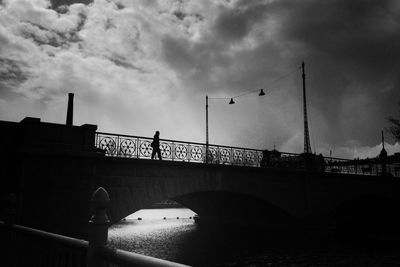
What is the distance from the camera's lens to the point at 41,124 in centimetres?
1270

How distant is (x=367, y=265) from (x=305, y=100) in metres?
12.1

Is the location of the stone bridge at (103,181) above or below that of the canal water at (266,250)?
above

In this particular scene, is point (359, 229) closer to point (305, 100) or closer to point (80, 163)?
point (305, 100)

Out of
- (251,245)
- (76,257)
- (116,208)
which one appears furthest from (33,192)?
(251,245)

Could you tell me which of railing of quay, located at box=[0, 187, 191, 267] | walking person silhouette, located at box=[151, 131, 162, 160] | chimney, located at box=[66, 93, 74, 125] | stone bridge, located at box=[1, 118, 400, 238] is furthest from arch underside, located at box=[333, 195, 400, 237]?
railing of quay, located at box=[0, 187, 191, 267]

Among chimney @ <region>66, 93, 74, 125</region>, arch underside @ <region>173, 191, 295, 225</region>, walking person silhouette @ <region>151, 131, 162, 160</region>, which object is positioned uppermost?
chimney @ <region>66, 93, 74, 125</region>

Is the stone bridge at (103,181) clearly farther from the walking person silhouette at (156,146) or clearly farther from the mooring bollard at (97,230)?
the mooring bollard at (97,230)

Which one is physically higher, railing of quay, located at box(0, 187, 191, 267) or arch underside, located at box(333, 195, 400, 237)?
railing of quay, located at box(0, 187, 191, 267)

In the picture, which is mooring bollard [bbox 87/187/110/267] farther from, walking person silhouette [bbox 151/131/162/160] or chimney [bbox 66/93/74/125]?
chimney [bbox 66/93/74/125]

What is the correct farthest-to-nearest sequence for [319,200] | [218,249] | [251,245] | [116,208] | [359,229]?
[359,229]
[319,200]
[251,245]
[218,249]
[116,208]

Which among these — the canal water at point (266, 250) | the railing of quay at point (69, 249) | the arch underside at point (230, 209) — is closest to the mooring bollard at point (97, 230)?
the railing of quay at point (69, 249)

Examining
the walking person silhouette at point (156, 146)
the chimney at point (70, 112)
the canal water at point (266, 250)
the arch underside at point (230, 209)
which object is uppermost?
the chimney at point (70, 112)

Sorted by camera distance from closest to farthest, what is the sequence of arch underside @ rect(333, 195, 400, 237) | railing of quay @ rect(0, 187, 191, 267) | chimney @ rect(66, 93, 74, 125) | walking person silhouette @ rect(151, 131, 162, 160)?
railing of quay @ rect(0, 187, 191, 267)
walking person silhouette @ rect(151, 131, 162, 160)
chimney @ rect(66, 93, 74, 125)
arch underside @ rect(333, 195, 400, 237)

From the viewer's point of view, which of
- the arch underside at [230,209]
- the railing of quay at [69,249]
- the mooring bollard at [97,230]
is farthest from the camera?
the arch underside at [230,209]
